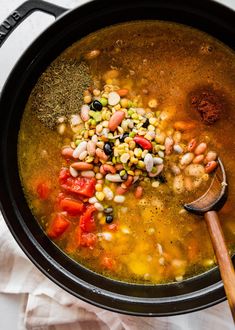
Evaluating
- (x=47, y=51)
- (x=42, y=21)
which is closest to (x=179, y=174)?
(x=47, y=51)

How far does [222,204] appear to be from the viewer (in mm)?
2297

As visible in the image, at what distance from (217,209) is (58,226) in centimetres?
70

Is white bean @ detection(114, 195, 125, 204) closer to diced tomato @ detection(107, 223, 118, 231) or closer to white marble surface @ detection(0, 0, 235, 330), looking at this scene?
diced tomato @ detection(107, 223, 118, 231)

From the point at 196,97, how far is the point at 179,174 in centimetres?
34

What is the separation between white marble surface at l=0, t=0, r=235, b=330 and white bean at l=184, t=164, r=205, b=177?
28.4 inches

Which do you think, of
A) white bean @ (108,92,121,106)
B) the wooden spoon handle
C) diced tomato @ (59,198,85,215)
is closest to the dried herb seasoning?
white bean @ (108,92,121,106)

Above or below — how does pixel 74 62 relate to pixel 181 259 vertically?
above

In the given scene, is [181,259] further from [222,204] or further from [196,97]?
[196,97]

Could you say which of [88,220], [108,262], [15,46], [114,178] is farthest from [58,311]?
[15,46]

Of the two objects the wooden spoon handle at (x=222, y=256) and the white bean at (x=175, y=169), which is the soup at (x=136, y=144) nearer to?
the white bean at (x=175, y=169)

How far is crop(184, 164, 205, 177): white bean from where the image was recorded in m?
2.37

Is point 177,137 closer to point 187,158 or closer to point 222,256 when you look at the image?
point 187,158

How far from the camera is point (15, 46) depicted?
2455mm

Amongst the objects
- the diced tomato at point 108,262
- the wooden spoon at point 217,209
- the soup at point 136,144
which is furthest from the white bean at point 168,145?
the diced tomato at point 108,262
